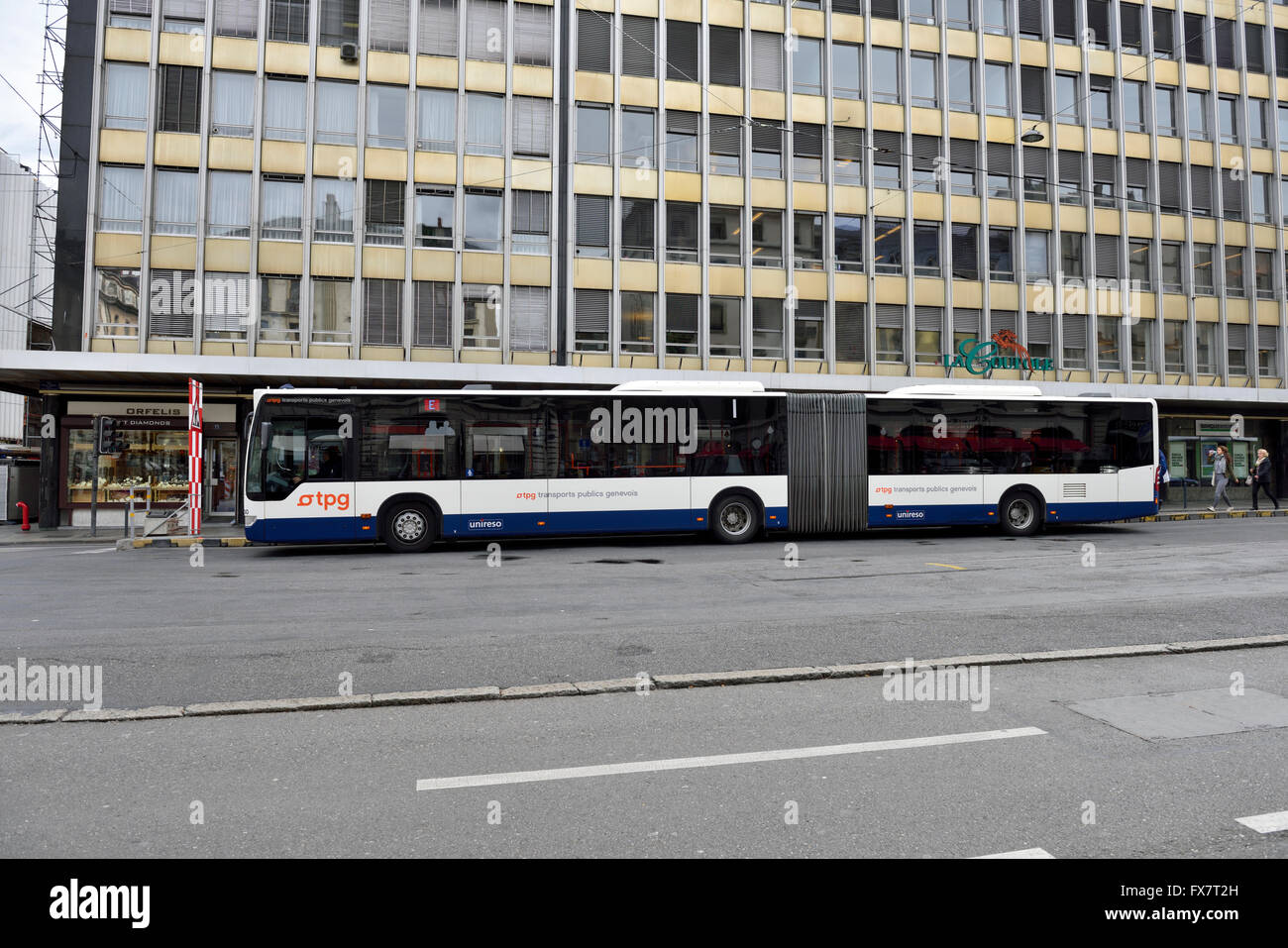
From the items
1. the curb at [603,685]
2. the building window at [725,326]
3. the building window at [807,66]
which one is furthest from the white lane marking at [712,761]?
the building window at [807,66]

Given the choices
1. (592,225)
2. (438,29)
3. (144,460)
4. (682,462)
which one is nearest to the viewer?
(682,462)

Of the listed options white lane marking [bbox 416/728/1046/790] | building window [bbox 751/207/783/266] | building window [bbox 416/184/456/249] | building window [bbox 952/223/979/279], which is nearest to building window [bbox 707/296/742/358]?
building window [bbox 751/207/783/266]

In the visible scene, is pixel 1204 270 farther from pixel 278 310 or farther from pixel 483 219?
pixel 278 310

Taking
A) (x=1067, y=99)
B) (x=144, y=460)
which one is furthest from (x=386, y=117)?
(x=1067, y=99)

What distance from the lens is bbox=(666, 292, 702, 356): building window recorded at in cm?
2841

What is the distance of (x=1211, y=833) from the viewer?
139 inches

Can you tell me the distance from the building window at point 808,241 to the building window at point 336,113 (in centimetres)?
1455

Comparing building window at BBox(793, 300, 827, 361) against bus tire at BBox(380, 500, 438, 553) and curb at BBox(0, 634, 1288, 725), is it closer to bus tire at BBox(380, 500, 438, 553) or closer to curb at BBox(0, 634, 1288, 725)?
bus tire at BBox(380, 500, 438, 553)

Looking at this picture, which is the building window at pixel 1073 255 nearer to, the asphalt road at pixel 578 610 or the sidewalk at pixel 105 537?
the asphalt road at pixel 578 610

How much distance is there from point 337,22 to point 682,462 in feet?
64.4

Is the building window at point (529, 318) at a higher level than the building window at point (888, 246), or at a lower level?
lower

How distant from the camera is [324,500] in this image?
51.5 ft

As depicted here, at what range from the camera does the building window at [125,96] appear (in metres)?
25.1
